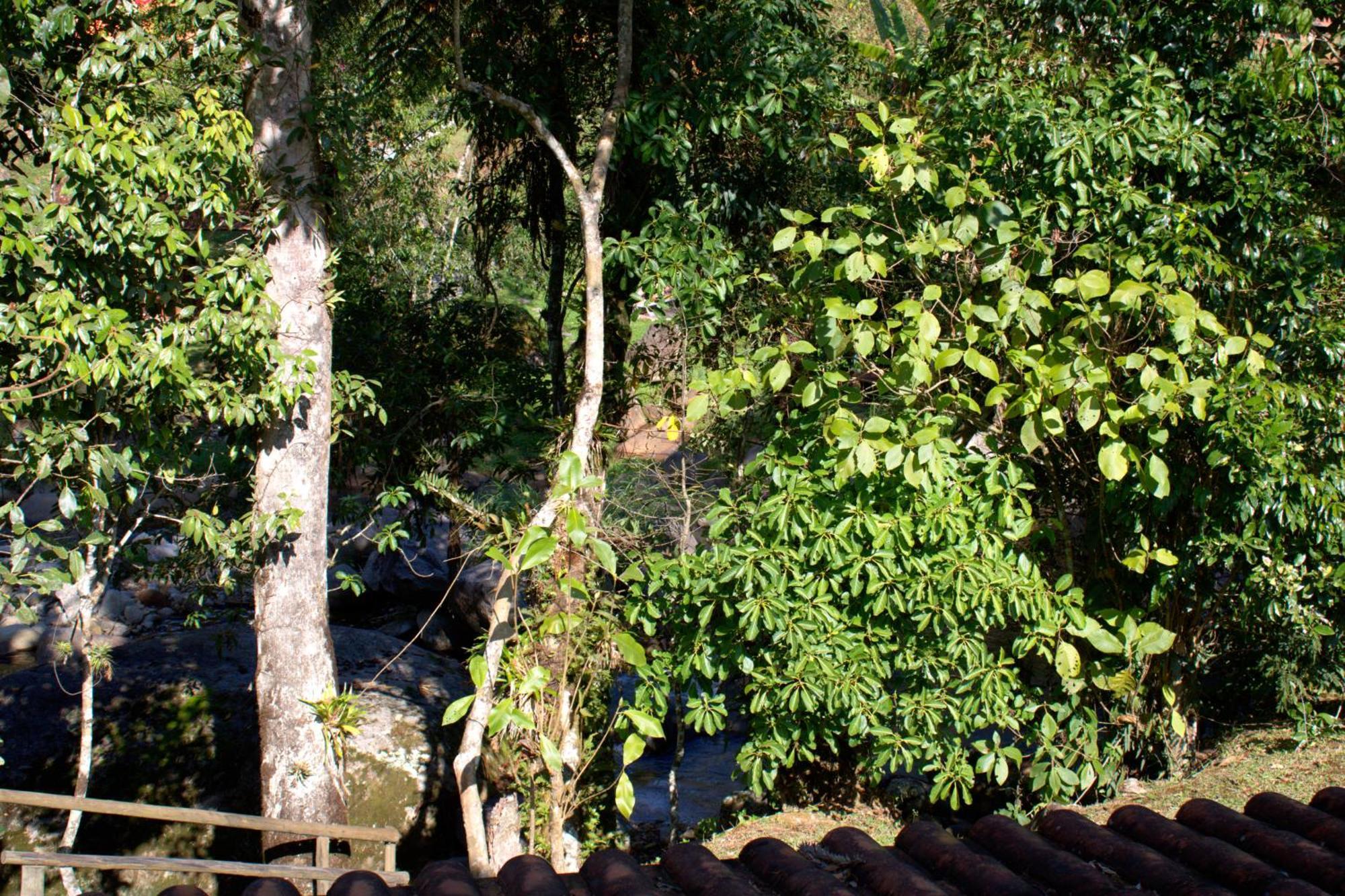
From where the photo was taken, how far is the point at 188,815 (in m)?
4.41

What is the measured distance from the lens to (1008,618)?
6.18 m

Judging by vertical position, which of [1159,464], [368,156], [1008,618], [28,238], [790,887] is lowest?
[790,887]

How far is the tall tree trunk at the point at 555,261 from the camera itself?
761 centimetres

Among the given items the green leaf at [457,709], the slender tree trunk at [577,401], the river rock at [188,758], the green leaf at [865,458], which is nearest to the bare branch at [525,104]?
the slender tree trunk at [577,401]

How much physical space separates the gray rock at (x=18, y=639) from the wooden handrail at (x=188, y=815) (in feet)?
23.5

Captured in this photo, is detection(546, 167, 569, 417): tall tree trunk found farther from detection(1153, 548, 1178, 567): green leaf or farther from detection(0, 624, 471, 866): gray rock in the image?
detection(1153, 548, 1178, 567): green leaf

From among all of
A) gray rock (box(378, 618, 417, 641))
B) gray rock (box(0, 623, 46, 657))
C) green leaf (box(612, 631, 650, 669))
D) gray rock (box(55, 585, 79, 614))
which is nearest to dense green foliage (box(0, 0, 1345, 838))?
green leaf (box(612, 631, 650, 669))

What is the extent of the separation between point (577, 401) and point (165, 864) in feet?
10.2

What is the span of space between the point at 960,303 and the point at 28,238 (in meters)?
4.27

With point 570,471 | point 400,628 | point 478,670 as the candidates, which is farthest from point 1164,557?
point 400,628

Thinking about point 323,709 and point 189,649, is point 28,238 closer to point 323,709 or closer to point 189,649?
point 323,709

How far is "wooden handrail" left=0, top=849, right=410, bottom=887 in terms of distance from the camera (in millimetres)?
3486

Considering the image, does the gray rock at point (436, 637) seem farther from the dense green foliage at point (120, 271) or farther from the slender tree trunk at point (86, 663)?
the dense green foliage at point (120, 271)

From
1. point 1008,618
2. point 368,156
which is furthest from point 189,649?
point 1008,618
